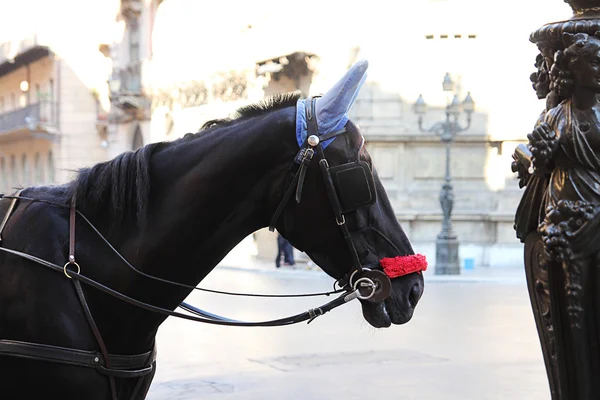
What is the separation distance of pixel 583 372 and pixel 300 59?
21656 mm

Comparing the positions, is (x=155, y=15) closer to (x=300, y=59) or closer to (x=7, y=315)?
(x=300, y=59)

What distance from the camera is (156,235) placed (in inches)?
129

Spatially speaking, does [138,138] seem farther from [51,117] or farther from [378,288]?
[378,288]

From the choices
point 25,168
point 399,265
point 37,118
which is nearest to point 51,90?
point 37,118

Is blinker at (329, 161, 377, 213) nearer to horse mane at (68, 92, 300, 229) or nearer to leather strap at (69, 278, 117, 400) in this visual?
horse mane at (68, 92, 300, 229)

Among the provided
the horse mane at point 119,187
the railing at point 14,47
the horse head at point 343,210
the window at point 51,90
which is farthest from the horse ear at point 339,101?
the railing at point 14,47

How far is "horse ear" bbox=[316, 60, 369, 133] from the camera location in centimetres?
321

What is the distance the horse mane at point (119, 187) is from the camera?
326 centimetres

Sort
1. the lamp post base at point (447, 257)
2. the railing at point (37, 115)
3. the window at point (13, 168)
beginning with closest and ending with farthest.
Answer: the lamp post base at point (447, 257)
the railing at point (37, 115)
the window at point (13, 168)

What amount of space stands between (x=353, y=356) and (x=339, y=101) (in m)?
6.87

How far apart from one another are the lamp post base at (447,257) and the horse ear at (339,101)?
17.1 m

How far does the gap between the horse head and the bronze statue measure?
1.82ft

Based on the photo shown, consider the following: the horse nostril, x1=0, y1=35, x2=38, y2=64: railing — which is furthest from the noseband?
x1=0, y1=35, x2=38, y2=64: railing

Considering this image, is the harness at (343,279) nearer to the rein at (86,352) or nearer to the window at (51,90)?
the rein at (86,352)
